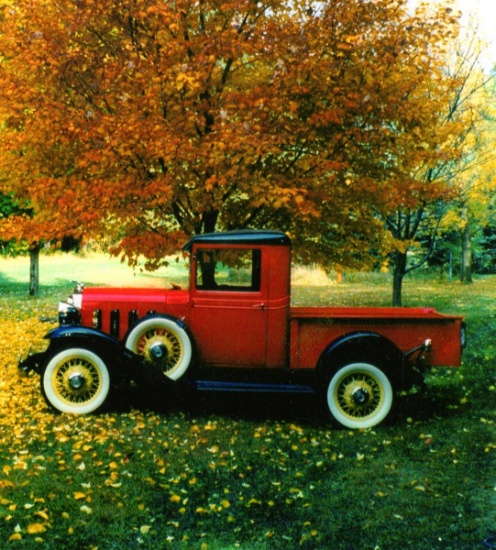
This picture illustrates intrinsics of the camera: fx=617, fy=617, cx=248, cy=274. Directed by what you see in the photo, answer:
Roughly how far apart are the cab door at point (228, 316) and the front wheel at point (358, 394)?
0.92 metres

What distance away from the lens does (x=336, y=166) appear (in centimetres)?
824

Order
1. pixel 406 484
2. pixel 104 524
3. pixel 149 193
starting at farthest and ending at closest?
pixel 149 193
pixel 406 484
pixel 104 524

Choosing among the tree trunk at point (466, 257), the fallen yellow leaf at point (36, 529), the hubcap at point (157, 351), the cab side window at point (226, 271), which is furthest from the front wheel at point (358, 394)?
the tree trunk at point (466, 257)

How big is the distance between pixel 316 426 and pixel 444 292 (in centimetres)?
1662

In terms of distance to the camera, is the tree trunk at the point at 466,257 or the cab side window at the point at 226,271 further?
the tree trunk at the point at 466,257

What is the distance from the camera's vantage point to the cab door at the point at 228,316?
7145mm

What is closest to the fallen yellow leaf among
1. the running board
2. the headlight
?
the running board

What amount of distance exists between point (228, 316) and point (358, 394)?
5.61 feet

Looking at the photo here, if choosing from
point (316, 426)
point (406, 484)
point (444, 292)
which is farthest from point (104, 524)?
point (444, 292)

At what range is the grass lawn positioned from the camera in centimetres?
452

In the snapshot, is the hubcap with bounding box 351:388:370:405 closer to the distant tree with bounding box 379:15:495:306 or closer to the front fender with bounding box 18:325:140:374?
the front fender with bounding box 18:325:140:374

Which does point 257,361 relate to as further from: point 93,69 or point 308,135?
point 93,69

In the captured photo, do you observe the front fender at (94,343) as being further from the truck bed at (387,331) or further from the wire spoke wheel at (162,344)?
the truck bed at (387,331)

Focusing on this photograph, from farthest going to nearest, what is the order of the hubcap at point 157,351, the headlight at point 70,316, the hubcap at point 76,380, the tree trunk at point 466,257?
the tree trunk at point 466,257 < the headlight at point 70,316 < the hubcap at point 157,351 < the hubcap at point 76,380
